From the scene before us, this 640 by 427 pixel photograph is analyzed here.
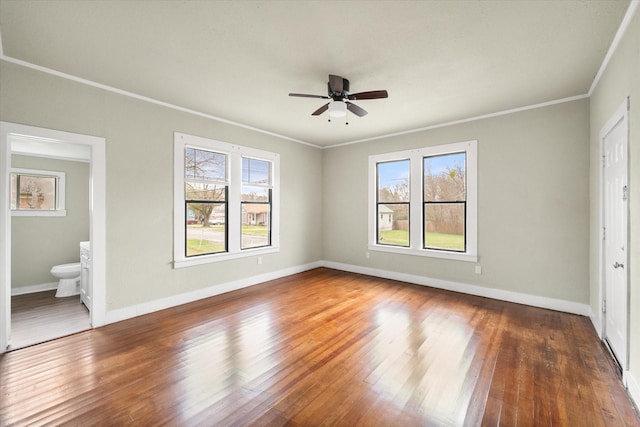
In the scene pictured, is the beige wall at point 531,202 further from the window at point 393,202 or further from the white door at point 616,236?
the white door at point 616,236

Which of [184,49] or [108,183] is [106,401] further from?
[184,49]

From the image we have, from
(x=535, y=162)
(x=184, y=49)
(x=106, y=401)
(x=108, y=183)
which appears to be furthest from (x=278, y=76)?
(x=535, y=162)

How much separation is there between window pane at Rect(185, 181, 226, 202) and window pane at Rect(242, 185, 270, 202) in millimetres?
445

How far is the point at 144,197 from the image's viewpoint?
377 centimetres

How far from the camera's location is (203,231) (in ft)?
14.9

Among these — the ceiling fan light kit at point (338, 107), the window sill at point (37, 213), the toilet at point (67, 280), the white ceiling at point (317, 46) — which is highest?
the white ceiling at point (317, 46)

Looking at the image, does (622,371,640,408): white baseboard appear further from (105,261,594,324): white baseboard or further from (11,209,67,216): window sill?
(11,209,67,216): window sill

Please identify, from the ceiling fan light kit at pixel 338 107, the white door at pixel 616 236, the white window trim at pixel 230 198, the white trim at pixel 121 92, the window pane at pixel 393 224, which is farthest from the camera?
the window pane at pixel 393 224

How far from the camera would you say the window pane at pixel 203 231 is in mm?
4348

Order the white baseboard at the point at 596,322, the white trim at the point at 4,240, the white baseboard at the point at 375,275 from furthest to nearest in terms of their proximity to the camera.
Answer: the white baseboard at the point at 375,275
the white baseboard at the point at 596,322
the white trim at the point at 4,240

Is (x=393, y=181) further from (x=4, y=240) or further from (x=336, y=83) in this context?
(x=4, y=240)

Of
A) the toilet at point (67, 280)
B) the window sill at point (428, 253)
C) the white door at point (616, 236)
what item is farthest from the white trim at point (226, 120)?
the toilet at point (67, 280)

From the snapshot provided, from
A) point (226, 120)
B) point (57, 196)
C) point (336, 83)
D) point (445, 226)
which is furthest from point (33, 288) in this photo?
point (445, 226)

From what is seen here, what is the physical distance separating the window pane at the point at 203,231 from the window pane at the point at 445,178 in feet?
12.0
